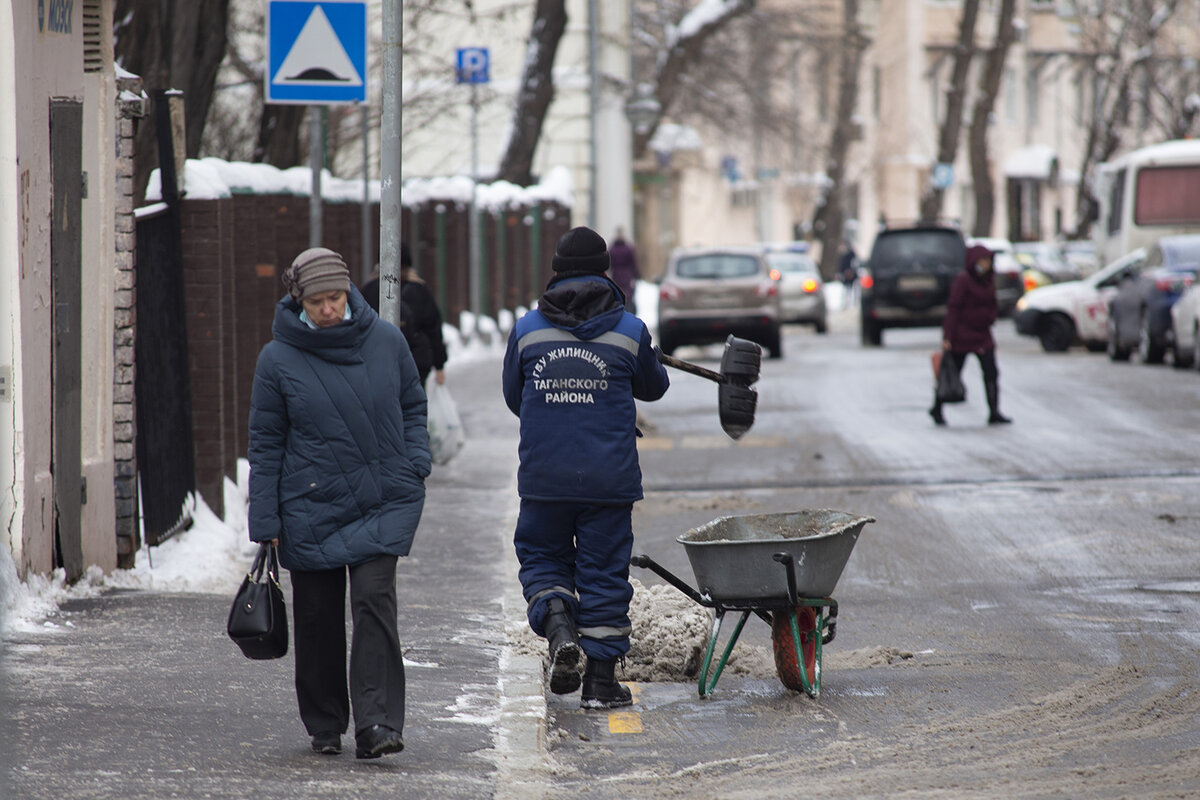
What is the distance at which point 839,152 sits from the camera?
55.1 meters

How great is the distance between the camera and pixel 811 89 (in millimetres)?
63312

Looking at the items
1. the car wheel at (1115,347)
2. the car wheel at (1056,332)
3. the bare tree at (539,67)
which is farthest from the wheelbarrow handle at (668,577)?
the bare tree at (539,67)

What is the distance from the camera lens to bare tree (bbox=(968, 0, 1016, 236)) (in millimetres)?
50062

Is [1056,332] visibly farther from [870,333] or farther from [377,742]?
[377,742]

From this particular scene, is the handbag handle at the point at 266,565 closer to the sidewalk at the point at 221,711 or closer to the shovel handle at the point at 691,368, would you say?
the sidewalk at the point at 221,711

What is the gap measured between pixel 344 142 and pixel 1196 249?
11477 millimetres

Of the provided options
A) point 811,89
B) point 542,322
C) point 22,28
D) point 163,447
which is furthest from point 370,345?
point 811,89

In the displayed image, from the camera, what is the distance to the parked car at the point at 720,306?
1055 inches

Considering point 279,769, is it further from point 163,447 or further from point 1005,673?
point 163,447

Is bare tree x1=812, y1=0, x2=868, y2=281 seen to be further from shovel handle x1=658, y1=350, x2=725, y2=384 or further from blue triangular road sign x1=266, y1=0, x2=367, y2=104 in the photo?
shovel handle x1=658, y1=350, x2=725, y2=384

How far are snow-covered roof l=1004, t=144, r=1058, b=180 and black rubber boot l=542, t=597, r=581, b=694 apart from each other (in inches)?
2574

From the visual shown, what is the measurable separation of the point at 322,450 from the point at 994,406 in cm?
A: 1252

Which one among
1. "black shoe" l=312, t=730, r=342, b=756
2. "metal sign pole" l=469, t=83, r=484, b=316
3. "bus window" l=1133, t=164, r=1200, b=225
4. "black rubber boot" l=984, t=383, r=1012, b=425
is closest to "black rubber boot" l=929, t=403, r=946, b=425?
"black rubber boot" l=984, t=383, r=1012, b=425

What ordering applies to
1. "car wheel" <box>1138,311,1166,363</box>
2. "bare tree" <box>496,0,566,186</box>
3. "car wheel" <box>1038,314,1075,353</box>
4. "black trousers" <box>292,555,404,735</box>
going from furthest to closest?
"bare tree" <box>496,0,566,186</box> → "car wheel" <box>1038,314,1075,353</box> → "car wheel" <box>1138,311,1166,363</box> → "black trousers" <box>292,555,404,735</box>
